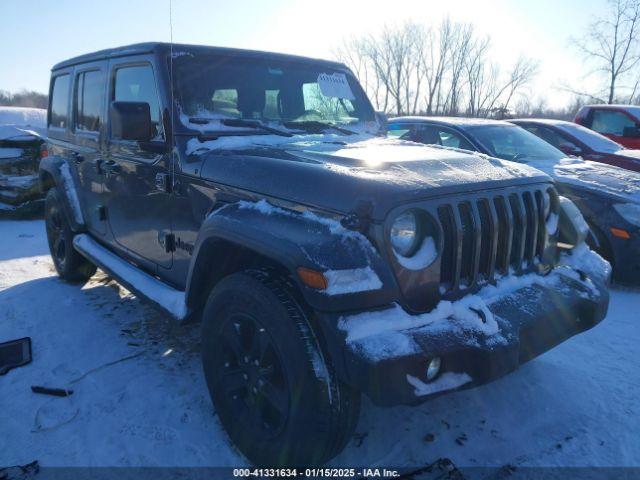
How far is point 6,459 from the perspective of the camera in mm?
2330

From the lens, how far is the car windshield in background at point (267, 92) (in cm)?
300

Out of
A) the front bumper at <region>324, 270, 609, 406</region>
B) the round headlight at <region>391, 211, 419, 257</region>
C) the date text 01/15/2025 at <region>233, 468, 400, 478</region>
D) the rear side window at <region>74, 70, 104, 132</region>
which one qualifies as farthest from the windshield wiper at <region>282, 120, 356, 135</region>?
the date text 01/15/2025 at <region>233, 468, 400, 478</region>

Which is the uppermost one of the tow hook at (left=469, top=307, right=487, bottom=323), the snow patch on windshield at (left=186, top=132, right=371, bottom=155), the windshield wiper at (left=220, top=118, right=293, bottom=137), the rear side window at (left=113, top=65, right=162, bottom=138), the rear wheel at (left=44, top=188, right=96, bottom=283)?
the rear side window at (left=113, top=65, right=162, bottom=138)

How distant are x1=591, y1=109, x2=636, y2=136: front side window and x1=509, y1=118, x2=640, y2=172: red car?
105 inches

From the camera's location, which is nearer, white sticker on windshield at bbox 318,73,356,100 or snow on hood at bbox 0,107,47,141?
white sticker on windshield at bbox 318,73,356,100

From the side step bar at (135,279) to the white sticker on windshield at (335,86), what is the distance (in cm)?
183

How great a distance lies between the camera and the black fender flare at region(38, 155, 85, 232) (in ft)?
14.4

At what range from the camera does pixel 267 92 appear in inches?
130

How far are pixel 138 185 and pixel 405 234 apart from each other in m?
2.01

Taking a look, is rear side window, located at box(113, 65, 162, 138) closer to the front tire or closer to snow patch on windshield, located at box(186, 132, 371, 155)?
snow patch on windshield, located at box(186, 132, 371, 155)

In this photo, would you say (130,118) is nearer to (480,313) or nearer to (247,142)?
(247,142)

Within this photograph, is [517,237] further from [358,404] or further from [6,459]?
[6,459]

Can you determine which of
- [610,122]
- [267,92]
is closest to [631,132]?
[610,122]

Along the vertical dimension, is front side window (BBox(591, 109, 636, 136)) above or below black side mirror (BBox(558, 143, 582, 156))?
above
